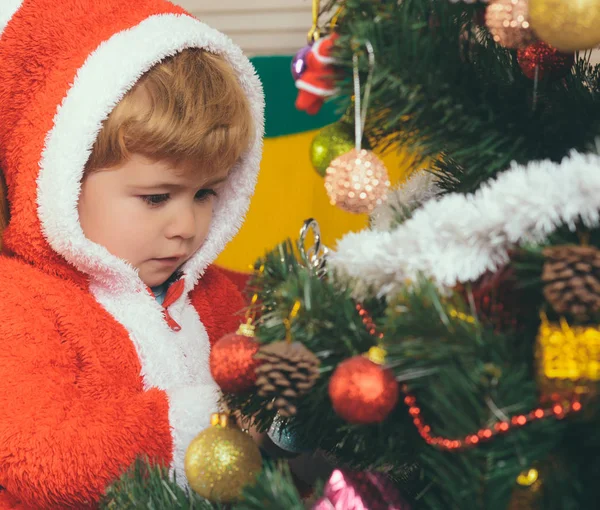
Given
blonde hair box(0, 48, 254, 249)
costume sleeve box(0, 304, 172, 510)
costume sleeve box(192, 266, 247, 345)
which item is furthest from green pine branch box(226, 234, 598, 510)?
costume sleeve box(192, 266, 247, 345)

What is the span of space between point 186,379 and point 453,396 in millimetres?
538

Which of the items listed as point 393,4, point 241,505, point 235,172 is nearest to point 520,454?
point 241,505

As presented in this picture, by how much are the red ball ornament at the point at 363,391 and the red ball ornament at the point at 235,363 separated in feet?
0.24

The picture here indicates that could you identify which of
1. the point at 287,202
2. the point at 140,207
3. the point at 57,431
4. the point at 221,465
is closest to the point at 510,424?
the point at 221,465

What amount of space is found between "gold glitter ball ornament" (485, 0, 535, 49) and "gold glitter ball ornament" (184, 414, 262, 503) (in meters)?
0.33

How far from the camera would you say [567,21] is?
0.39m

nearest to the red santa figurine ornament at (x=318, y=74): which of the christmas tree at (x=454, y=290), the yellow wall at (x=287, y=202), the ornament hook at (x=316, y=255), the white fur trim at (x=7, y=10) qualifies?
the christmas tree at (x=454, y=290)

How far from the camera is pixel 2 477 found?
0.63 metres

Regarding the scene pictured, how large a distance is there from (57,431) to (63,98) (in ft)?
1.19

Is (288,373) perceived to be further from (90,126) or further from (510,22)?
(90,126)

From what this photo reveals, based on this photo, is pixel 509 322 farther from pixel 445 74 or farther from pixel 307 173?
pixel 307 173

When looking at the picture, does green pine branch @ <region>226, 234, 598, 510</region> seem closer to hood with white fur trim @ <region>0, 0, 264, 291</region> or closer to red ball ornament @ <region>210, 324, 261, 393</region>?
red ball ornament @ <region>210, 324, 261, 393</region>

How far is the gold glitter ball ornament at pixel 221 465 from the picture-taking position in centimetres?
48

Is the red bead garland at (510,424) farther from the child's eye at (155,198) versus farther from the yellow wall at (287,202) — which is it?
the yellow wall at (287,202)
